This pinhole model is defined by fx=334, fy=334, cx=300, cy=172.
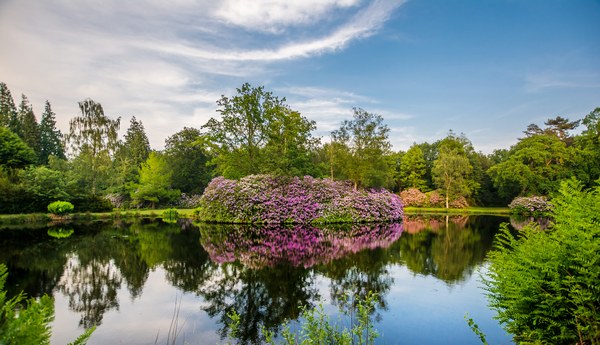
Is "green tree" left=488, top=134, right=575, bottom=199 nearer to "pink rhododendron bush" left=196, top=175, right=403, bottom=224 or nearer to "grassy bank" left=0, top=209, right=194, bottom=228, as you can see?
"pink rhododendron bush" left=196, top=175, right=403, bottom=224

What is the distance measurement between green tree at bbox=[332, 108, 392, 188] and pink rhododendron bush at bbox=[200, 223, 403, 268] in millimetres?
14288

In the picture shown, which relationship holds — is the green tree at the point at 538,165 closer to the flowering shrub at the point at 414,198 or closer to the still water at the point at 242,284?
the flowering shrub at the point at 414,198

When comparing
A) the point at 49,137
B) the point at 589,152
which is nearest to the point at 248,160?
the point at 589,152

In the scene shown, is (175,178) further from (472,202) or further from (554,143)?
(554,143)

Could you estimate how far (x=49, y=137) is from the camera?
2275 inches

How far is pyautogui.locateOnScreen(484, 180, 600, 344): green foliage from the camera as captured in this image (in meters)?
3.61

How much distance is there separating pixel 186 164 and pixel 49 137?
105 feet

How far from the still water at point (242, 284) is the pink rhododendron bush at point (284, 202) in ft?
28.5

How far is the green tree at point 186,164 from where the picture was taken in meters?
43.0

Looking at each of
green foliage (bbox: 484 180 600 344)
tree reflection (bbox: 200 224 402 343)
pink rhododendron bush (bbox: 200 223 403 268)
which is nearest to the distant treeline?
pink rhododendron bush (bbox: 200 223 403 268)

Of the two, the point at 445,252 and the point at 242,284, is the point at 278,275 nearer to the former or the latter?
the point at 242,284

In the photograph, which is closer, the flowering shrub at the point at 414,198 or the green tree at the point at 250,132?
the green tree at the point at 250,132

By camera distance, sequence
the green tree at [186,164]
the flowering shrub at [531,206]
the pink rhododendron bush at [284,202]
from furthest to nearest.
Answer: the green tree at [186,164] → the flowering shrub at [531,206] → the pink rhododendron bush at [284,202]

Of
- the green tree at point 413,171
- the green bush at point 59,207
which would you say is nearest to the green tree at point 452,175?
the green tree at point 413,171
